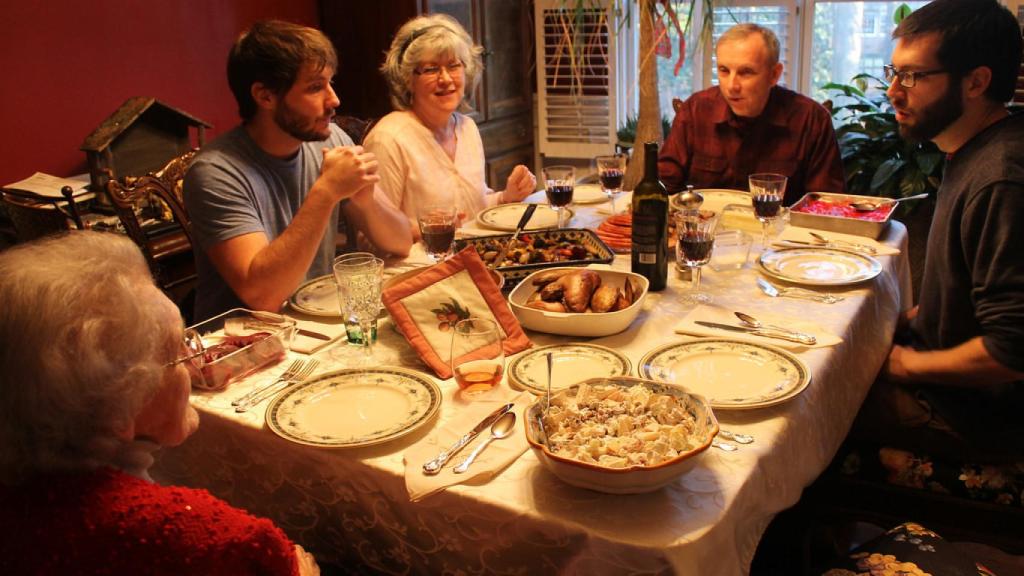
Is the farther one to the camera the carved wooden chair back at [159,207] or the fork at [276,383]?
the carved wooden chair back at [159,207]

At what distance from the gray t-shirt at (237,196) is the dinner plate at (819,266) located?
1.07 meters

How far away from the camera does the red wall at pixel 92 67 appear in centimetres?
300

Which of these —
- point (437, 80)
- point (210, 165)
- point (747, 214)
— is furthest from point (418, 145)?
point (747, 214)

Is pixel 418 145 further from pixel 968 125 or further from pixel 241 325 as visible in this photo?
pixel 968 125

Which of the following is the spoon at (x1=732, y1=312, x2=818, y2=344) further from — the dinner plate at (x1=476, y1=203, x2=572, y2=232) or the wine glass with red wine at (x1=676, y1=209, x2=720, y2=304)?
the dinner plate at (x1=476, y1=203, x2=572, y2=232)

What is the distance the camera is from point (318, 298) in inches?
73.4

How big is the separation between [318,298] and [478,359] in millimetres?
608

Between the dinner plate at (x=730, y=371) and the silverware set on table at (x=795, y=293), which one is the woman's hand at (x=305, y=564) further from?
the silverware set on table at (x=795, y=293)

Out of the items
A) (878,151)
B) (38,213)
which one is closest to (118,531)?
(38,213)

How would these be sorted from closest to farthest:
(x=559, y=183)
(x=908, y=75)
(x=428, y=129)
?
(x=908, y=75)
(x=559, y=183)
(x=428, y=129)

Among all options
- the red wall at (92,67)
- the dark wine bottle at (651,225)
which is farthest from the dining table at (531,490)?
the red wall at (92,67)

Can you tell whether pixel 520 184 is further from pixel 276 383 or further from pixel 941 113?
pixel 276 383

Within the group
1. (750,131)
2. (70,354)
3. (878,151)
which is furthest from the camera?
(878,151)

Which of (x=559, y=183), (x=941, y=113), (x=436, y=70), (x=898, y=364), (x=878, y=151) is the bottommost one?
(x=898, y=364)
